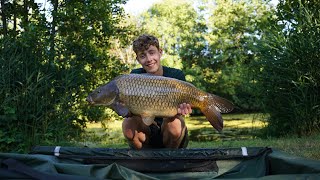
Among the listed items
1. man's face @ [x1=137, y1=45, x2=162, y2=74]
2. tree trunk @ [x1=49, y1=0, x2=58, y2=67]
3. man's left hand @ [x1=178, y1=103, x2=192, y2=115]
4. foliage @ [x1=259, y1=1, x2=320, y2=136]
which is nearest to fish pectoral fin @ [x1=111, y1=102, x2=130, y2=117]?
man's left hand @ [x1=178, y1=103, x2=192, y2=115]

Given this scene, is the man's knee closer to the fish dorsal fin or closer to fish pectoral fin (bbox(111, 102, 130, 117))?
fish pectoral fin (bbox(111, 102, 130, 117))

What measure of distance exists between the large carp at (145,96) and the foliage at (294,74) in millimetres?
4166

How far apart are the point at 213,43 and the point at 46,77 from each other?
1854 centimetres

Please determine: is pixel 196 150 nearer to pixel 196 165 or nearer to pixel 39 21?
pixel 196 165

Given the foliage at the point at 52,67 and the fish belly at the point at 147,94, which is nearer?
the fish belly at the point at 147,94

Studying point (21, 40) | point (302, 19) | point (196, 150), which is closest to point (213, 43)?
point (302, 19)

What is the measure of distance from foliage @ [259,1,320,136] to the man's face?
393cm

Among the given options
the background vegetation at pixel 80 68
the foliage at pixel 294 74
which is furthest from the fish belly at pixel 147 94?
the foliage at pixel 294 74

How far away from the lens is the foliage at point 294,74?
5.82m

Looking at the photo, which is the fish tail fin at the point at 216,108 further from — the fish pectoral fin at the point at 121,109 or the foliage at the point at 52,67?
the foliage at the point at 52,67

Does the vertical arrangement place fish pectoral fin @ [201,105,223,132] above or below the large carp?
below

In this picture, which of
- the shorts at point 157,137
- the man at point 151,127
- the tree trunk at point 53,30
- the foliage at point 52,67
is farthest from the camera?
the tree trunk at point 53,30

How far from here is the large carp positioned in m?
1.98

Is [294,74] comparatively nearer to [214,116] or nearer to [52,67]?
[52,67]
